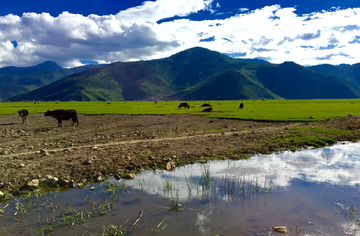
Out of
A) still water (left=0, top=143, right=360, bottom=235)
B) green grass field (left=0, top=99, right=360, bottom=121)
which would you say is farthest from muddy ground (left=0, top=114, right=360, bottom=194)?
green grass field (left=0, top=99, right=360, bottom=121)

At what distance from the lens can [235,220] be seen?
7816 millimetres

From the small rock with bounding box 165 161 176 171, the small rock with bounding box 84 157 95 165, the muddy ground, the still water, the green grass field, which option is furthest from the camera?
the green grass field

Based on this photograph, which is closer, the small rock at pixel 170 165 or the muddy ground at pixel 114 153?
the muddy ground at pixel 114 153

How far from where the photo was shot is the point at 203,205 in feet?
29.4

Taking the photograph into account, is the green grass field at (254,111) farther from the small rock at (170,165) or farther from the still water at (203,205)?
the still water at (203,205)

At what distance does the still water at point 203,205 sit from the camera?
7.43 m

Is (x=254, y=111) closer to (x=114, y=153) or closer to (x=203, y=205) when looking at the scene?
(x=114, y=153)

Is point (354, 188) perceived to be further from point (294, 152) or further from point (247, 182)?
point (294, 152)

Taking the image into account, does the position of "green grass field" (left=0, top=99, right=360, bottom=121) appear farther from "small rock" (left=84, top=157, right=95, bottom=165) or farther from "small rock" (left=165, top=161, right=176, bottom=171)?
"small rock" (left=84, top=157, right=95, bottom=165)

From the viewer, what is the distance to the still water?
293 inches

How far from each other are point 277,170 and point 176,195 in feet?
21.2

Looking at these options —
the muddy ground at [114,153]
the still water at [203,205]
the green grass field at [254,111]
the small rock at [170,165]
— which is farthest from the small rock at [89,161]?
the green grass field at [254,111]

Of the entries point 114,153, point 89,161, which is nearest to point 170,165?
point 114,153

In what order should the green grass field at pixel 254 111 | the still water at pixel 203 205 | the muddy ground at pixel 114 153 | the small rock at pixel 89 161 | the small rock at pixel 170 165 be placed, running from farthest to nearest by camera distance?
the green grass field at pixel 254 111 → the small rock at pixel 170 165 → the small rock at pixel 89 161 → the muddy ground at pixel 114 153 → the still water at pixel 203 205
